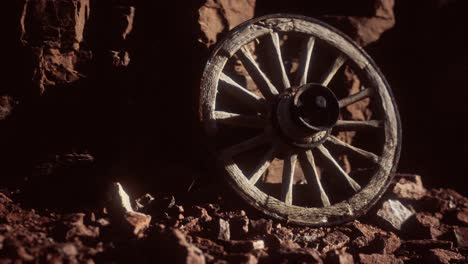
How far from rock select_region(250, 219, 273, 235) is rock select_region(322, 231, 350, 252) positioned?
1.28 feet

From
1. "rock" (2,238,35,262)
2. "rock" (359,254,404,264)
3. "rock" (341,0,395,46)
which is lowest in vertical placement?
"rock" (2,238,35,262)

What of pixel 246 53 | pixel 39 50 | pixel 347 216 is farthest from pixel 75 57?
pixel 347 216

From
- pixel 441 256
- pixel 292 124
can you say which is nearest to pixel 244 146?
pixel 292 124

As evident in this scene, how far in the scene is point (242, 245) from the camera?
2.19 m

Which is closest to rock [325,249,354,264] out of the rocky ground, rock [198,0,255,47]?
the rocky ground

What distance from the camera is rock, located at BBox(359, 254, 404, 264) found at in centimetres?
229

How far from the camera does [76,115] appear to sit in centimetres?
A: 282

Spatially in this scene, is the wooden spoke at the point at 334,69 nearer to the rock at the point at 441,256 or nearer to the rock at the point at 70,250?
the rock at the point at 441,256

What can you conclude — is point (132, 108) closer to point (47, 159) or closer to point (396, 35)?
point (47, 159)

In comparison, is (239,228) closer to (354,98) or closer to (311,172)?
(311,172)

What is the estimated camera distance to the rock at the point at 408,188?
342cm

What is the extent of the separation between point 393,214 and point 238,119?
147 centimetres

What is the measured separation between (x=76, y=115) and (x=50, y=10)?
75 cm

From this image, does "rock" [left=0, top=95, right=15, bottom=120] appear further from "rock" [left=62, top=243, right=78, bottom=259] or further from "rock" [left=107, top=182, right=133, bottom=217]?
"rock" [left=62, top=243, right=78, bottom=259]
